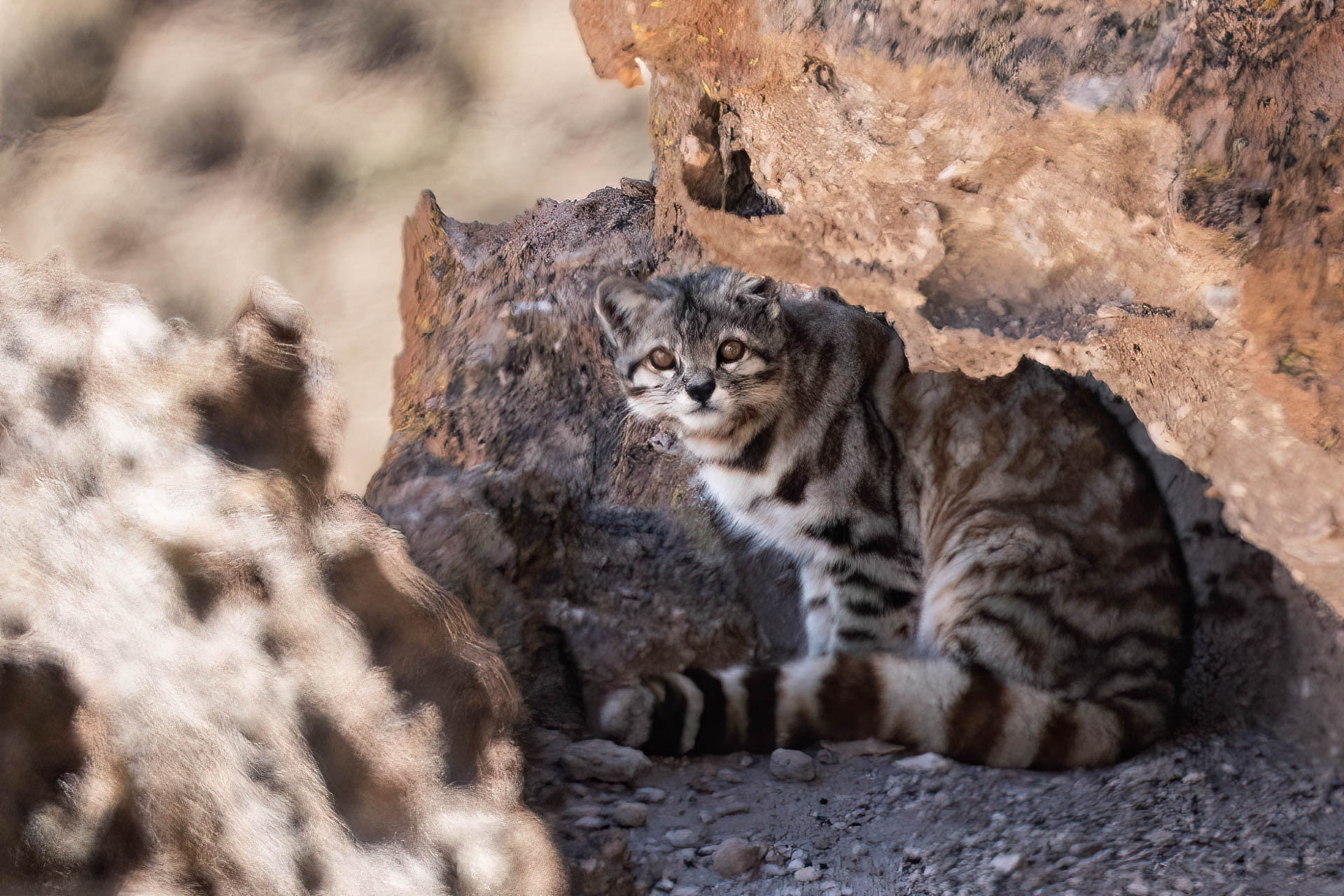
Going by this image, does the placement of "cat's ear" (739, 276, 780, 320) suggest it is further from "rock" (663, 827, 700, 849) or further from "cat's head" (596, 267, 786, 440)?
"rock" (663, 827, 700, 849)

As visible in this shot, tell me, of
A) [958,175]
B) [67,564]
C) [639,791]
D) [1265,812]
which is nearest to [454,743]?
[67,564]

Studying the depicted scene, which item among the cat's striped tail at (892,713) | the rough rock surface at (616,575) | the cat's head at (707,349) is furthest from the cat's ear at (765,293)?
the cat's striped tail at (892,713)

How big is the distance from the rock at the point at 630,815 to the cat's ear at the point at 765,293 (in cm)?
164

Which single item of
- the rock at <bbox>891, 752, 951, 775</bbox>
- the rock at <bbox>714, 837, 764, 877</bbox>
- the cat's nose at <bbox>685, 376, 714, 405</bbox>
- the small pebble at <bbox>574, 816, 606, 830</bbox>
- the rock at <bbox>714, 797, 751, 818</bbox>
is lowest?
the rock at <bbox>714, 837, 764, 877</bbox>

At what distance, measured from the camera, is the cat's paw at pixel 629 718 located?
2311mm

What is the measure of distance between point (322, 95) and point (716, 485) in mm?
2608

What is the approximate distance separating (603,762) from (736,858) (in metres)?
0.47

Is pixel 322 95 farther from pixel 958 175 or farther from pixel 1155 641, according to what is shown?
pixel 1155 641

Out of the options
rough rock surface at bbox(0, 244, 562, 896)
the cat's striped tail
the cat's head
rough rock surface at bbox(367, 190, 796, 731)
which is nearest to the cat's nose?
the cat's head

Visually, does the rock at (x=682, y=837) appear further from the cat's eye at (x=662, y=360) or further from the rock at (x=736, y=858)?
the cat's eye at (x=662, y=360)

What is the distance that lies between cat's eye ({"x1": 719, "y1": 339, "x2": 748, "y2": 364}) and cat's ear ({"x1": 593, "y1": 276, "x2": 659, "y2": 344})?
11.2 inches

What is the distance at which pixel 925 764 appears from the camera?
233 cm

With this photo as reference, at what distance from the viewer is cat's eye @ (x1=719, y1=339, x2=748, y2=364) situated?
2.92 metres

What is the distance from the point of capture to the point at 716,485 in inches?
123
